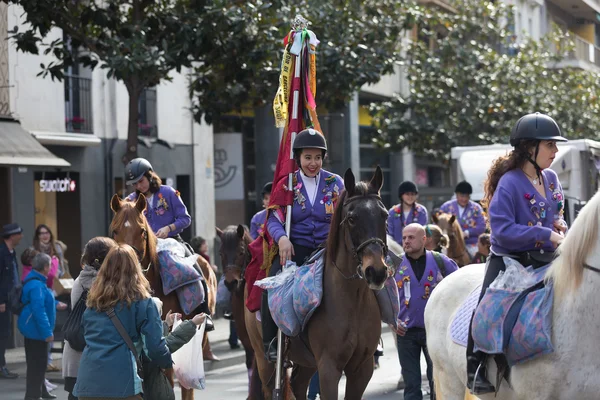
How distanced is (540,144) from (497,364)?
1364mm

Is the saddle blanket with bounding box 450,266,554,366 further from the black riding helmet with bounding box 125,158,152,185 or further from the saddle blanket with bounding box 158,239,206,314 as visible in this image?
the black riding helmet with bounding box 125,158,152,185

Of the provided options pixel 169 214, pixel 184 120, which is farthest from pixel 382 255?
pixel 184 120

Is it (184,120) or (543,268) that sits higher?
(184,120)

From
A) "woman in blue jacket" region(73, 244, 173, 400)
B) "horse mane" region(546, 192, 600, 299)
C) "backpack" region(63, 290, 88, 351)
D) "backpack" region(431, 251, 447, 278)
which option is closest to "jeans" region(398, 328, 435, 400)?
"backpack" region(431, 251, 447, 278)

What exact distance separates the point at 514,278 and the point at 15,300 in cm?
913

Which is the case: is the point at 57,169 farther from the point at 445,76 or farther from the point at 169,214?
the point at 445,76

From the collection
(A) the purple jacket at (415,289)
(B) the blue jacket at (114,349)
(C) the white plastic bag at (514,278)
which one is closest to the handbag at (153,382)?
(B) the blue jacket at (114,349)

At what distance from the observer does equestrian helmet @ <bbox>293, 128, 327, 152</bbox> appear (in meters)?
8.50

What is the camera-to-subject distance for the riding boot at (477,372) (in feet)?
22.2

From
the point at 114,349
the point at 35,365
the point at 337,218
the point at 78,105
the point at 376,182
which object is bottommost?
the point at 35,365

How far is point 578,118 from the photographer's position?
1486 inches

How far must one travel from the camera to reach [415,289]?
10.6 meters

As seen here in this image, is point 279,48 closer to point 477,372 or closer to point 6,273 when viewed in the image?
point 6,273

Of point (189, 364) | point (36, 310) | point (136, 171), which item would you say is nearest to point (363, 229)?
point (189, 364)
